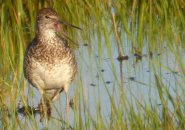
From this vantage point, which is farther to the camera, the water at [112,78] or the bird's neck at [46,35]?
the bird's neck at [46,35]

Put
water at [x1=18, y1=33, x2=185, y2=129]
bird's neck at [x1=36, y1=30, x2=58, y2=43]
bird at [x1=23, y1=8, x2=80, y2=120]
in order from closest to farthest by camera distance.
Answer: water at [x1=18, y1=33, x2=185, y2=129]
bird at [x1=23, y1=8, x2=80, y2=120]
bird's neck at [x1=36, y1=30, x2=58, y2=43]

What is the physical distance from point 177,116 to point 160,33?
324 cm

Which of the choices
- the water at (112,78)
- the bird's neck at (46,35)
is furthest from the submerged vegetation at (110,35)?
the bird's neck at (46,35)

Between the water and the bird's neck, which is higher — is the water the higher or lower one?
the lower one

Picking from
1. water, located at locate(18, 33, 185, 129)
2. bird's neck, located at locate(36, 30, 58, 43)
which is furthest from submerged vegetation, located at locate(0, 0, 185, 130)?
bird's neck, located at locate(36, 30, 58, 43)

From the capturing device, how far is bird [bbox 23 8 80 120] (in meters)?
7.36

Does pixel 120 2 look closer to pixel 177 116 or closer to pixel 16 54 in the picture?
pixel 16 54

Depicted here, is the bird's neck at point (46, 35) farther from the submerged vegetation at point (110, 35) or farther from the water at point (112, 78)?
the water at point (112, 78)

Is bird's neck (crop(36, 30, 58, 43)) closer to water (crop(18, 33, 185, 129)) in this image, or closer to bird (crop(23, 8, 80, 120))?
bird (crop(23, 8, 80, 120))

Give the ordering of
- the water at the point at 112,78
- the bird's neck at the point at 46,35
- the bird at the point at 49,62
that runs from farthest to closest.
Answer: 1. the bird's neck at the point at 46,35
2. the bird at the point at 49,62
3. the water at the point at 112,78

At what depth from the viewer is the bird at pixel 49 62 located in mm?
7359

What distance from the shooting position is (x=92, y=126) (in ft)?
19.8

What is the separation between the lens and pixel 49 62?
24.2 feet

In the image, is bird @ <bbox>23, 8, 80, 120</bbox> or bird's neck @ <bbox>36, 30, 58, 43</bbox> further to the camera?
bird's neck @ <bbox>36, 30, 58, 43</bbox>
